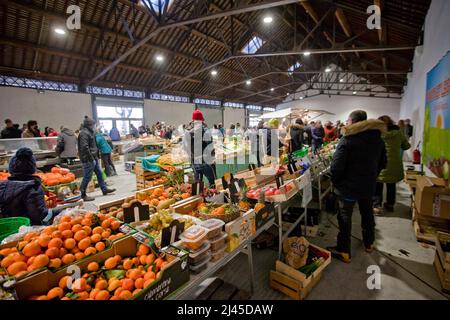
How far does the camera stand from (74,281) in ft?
4.09

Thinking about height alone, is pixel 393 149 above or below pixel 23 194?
above

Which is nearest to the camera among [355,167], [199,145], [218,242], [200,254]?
[200,254]

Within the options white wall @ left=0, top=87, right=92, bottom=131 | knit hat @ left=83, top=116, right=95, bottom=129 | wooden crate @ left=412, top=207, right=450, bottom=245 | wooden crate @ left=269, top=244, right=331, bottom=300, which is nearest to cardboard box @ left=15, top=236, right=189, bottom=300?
wooden crate @ left=269, top=244, right=331, bottom=300

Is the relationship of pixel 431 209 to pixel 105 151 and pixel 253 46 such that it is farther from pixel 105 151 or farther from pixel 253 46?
pixel 253 46

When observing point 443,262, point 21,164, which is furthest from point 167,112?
point 443,262

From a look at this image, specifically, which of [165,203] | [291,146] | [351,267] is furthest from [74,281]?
[291,146]

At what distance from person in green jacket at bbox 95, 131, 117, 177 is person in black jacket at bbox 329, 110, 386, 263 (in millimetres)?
6125

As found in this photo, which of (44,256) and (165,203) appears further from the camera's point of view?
(165,203)

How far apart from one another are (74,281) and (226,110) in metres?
20.7

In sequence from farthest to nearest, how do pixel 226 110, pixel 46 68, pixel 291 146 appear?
pixel 226 110
pixel 46 68
pixel 291 146

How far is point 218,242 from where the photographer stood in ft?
5.21

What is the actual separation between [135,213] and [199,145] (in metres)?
2.12

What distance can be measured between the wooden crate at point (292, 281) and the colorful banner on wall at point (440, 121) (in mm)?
2439

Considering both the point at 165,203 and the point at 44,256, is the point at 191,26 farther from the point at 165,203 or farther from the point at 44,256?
the point at 44,256
